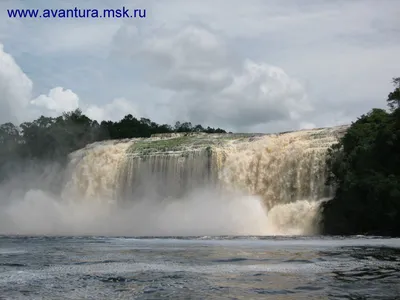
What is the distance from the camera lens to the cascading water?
35.6 m

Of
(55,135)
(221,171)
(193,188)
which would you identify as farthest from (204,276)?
(55,135)

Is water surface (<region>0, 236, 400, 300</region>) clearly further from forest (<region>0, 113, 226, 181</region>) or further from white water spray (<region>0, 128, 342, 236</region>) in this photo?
forest (<region>0, 113, 226, 181</region>)

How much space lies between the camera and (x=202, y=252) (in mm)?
17547

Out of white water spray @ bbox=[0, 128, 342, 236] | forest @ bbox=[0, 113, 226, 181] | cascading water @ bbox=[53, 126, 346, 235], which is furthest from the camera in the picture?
forest @ bbox=[0, 113, 226, 181]

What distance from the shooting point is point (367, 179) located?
3197 centimetres

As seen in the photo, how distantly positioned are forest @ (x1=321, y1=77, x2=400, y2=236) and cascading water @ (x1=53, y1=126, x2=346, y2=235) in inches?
46.8

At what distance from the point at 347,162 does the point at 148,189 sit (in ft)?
49.7

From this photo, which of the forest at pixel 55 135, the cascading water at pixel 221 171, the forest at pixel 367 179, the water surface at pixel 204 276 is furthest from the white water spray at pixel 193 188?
the water surface at pixel 204 276

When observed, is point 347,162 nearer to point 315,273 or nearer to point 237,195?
point 237,195

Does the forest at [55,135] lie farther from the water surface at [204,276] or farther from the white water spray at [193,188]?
the water surface at [204,276]

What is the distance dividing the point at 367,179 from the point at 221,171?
10.9 m

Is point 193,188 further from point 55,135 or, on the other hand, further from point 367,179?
point 55,135

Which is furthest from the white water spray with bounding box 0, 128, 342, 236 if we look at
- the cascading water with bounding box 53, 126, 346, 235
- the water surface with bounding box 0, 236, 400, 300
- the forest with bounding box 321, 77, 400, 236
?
the water surface with bounding box 0, 236, 400, 300

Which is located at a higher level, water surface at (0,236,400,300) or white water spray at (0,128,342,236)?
white water spray at (0,128,342,236)
